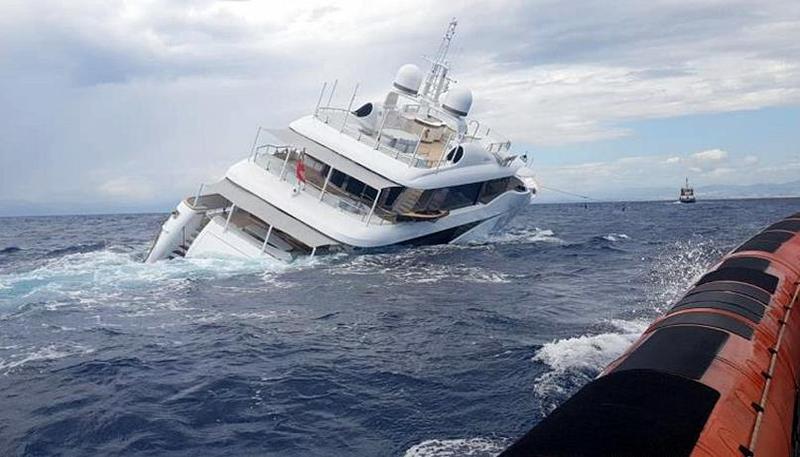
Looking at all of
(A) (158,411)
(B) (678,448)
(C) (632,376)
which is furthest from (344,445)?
(B) (678,448)

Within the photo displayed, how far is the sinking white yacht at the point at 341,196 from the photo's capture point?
67.1 feet

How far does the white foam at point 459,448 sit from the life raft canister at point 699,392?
5.58 ft

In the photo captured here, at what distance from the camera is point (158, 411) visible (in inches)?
336

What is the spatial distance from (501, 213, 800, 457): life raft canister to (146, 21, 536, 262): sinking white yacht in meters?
13.7

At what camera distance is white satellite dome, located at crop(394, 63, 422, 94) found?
29672 mm

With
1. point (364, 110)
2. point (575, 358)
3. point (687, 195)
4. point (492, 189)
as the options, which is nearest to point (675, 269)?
point (492, 189)

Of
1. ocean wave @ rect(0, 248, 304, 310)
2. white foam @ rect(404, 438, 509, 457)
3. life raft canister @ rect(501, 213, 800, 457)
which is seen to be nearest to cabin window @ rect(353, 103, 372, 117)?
ocean wave @ rect(0, 248, 304, 310)

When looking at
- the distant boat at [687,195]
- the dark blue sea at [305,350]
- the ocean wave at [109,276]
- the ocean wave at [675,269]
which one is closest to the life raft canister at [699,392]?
the dark blue sea at [305,350]

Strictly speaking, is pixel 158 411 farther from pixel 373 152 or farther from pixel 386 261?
pixel 373 152

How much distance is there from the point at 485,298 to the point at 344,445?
843cm

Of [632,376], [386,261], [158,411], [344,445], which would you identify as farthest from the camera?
[386,261]

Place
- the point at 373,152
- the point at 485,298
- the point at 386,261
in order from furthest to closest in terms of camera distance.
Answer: the point at 373,152, the point at 386,261, the point at 485,298

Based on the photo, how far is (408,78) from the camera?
29.7 meters

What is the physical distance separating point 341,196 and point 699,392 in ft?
61.5
